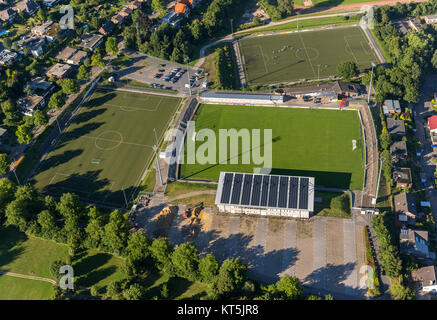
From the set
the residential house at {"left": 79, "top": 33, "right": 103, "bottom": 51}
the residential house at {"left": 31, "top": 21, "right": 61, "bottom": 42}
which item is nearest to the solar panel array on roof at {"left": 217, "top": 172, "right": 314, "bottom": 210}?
the residential house at {"left": 79, "top": 33, "right": 103, "bottom": 51}

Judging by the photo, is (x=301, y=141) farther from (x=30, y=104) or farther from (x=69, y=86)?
(x=30, y=104)

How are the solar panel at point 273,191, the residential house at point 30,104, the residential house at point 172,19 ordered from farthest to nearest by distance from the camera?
the residential house at point 172,19 → the residential house at point 30,104 → the solar panel at point 273,191

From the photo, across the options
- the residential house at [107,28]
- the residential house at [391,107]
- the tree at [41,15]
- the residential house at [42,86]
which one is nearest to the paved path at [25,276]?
the residential house at [42,86]

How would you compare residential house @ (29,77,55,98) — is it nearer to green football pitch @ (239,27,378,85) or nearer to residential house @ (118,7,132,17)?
residential house @ (118,7,132,17)

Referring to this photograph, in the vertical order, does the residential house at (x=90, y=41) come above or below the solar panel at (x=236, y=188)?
above

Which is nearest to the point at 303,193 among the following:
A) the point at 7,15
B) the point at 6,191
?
the point at 6,191

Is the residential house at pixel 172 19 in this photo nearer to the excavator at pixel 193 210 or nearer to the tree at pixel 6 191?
the excavator at pixel 193 210

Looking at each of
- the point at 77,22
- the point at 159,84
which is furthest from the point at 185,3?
the point at 159,84
